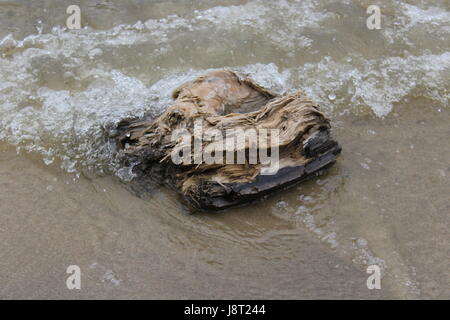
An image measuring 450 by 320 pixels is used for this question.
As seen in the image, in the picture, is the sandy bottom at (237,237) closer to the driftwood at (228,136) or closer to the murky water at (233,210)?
the murky water at (233,210)

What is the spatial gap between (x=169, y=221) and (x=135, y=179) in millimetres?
445

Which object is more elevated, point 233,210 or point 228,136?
point 228,136

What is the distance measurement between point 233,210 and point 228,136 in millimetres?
491

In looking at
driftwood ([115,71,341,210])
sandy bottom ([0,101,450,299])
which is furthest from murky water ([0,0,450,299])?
driftwood ([115,71,341,210])

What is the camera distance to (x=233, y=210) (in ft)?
11.5

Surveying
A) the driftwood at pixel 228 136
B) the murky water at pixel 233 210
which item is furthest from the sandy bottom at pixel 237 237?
the driftwood at pixel 228 136

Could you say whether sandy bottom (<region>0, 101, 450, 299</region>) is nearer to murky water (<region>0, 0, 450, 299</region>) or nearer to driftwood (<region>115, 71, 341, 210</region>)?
murky water (<region>0, 0, 450, 299</region>)

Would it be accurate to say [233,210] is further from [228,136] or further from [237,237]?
[228,136]

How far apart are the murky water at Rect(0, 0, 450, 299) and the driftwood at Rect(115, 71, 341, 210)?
0.15 m

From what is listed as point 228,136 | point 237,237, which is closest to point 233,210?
point 237,237

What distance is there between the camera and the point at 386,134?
13.6 ft

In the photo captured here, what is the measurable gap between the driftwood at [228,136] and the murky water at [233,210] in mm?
148

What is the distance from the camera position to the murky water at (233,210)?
124 inches

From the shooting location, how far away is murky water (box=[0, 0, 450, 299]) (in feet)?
10.3
